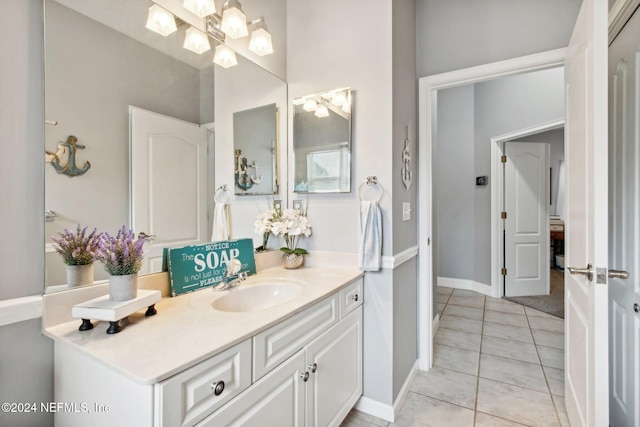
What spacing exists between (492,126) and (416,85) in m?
2.40

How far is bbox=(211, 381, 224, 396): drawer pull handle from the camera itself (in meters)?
0.82

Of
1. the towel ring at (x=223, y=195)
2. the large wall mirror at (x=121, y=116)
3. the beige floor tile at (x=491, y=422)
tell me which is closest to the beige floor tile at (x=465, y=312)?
the beige floor tile at (x=491, y=422)

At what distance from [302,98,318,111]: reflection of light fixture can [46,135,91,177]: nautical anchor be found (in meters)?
1.25

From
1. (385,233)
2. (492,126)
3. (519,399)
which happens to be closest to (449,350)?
(519,399)

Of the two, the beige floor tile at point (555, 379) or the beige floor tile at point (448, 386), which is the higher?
the beige floor tile at point (555, 379)

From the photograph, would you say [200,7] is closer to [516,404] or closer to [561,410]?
[516,404]

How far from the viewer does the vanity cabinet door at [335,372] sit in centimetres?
128

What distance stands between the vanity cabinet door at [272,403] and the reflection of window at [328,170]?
99cm

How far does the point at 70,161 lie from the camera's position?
3.32 ft

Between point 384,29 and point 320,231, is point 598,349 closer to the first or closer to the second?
point 320,231

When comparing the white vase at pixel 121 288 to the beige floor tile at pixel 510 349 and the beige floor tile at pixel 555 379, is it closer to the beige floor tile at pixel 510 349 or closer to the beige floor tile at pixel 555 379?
the beige floor tile at pixel 555 379

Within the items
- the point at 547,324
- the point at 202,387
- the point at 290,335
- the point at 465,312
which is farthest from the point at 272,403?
the point at 547,324

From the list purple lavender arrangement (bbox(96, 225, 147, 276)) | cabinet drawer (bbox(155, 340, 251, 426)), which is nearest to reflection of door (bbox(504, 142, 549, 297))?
cabinet drawer (bbox(155, 340, 251, 426))

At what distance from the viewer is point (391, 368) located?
1706 mm
